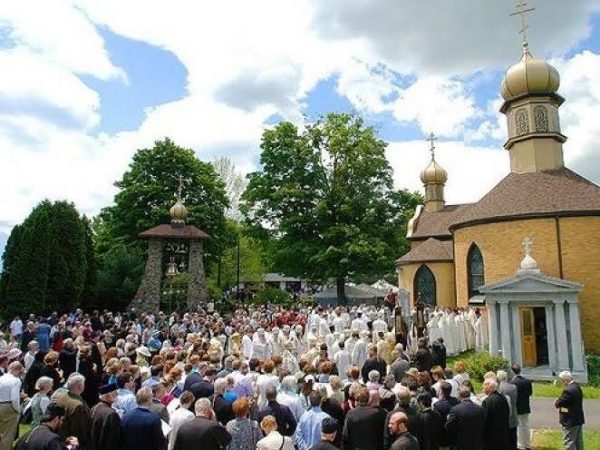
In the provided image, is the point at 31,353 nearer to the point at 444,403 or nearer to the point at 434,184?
the point at 444,403

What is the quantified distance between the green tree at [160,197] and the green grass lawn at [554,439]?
3107 centimetres

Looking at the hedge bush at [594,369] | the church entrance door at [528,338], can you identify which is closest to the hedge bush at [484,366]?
the church entrance door at [528,338]

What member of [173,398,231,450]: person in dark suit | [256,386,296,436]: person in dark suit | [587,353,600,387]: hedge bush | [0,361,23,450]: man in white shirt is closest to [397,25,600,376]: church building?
[587,353,600,387]: hedge bush

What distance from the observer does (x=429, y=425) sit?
668 centimetres

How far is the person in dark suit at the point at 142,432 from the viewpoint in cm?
571

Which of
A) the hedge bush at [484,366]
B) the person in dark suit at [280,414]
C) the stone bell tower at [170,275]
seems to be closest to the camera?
the person in dark suit at [280,414]

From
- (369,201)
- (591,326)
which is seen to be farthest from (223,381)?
(369,201)

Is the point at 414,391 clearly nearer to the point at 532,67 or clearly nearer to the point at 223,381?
the point at 223,381

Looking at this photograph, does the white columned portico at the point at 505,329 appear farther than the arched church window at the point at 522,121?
No

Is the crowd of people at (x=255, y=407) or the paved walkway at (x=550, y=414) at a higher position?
the crowd of people at (x=255, y=407)

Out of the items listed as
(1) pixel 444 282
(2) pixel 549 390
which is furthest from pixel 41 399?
(1) pixel 444 282

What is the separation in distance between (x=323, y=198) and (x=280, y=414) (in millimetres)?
29042

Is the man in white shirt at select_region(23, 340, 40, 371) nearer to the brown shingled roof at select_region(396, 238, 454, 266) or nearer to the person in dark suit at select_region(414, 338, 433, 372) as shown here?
the person in dark suit at select_region(414, 338, 433, 372)

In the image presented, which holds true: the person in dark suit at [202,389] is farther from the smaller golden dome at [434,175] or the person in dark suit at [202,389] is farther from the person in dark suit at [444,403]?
the smaller golden dome at [434,175]
